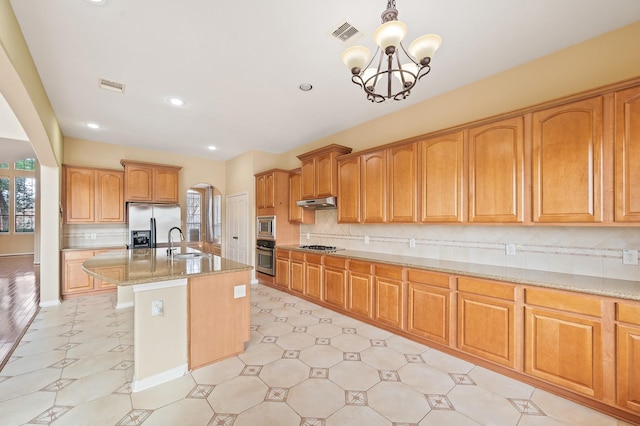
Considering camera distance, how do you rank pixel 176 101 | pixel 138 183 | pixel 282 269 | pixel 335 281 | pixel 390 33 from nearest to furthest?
pixel 390 33, pixel 176 101, pixel 335 281, pixel 282 269, pixel 138 183

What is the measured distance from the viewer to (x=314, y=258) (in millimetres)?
4203

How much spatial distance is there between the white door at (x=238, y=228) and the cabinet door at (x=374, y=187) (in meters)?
3.01

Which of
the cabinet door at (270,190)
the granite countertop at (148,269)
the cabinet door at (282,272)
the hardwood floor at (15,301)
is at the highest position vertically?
the cabinet door at (270,190)

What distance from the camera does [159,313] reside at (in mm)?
2156

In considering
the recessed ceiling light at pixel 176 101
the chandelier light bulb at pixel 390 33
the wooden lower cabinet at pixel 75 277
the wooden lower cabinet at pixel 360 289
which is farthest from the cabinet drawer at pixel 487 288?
the wooden lower cabinet at pixel 75 277

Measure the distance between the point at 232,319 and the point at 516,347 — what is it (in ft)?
8.28

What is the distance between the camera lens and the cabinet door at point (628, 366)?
67.2 inches

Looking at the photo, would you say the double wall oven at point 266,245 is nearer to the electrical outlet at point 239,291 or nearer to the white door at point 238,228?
the white door at point 238,228

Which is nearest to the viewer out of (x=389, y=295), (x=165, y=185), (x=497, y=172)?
(x=497, y=172)

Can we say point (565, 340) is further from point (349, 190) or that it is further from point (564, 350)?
point (349, 190)

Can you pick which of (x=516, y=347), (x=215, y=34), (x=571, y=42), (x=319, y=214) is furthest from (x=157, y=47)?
(x=516, y=347)

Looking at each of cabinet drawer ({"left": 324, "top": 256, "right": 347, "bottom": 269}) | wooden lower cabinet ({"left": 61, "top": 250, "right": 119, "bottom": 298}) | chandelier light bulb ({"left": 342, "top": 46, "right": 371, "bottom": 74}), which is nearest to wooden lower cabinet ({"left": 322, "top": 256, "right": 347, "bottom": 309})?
cabinet drawer ({"left": 324, "top": 256, "right": 347, "bottom": 269})

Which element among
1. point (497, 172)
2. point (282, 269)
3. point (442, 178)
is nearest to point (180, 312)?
point (282, 269)

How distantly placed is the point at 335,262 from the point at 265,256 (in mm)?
1990
